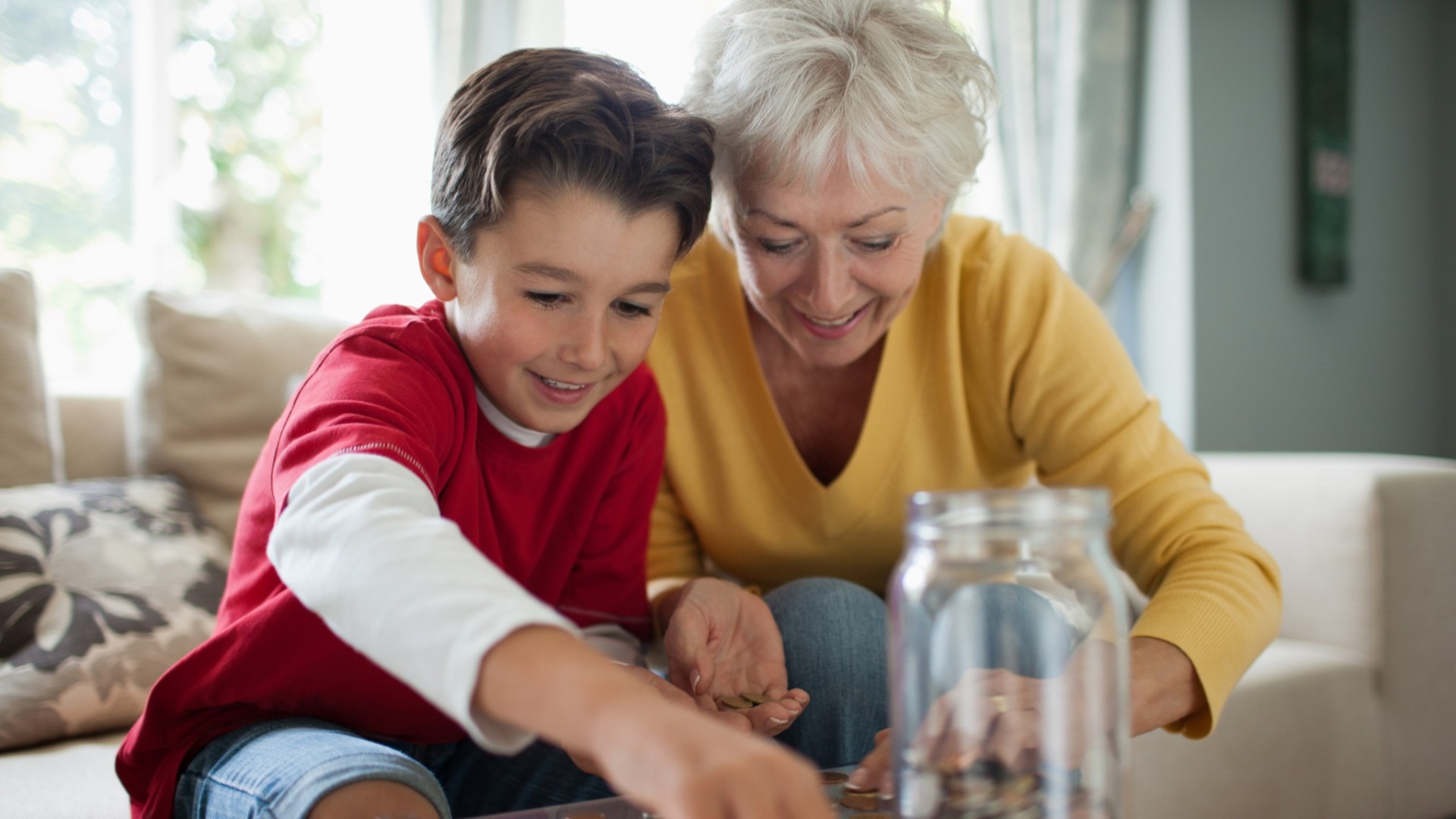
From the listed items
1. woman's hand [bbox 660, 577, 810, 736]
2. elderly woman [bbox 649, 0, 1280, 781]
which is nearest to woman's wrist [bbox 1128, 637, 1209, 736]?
elderly woman [bbox 649, 0, 1280, 781]

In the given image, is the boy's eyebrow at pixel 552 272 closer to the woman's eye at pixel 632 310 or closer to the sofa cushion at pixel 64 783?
the woman's eye at pixel 632 310

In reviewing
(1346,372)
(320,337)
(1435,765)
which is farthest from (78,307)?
(1346,372)

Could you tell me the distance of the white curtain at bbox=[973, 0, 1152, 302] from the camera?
3.56m

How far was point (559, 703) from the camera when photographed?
23.0 inches

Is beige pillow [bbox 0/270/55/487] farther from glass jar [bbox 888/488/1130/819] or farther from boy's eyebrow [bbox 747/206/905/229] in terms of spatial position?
glass jar [bbox 888/488/1130/819]

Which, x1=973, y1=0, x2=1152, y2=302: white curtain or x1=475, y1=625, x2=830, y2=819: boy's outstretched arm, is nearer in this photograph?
x1=475, y1=625, x2=830, y2=819: boy's outstretched arm

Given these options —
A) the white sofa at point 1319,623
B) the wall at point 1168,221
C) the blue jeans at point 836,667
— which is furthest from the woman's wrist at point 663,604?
the wall at point 1168,221

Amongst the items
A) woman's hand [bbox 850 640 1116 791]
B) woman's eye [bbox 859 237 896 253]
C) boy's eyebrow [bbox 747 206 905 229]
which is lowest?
woman's hand [bbox 850 640 1116 791]

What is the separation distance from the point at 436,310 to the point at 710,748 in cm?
74

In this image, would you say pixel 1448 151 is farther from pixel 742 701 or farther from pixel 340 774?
pixel 340 774

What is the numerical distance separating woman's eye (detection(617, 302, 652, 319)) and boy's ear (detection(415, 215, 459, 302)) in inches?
6.5

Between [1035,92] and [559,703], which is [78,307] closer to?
[559,703]

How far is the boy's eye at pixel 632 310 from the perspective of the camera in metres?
1.08

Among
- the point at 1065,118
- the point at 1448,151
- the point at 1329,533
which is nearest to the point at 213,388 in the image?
the point at 1329,533
